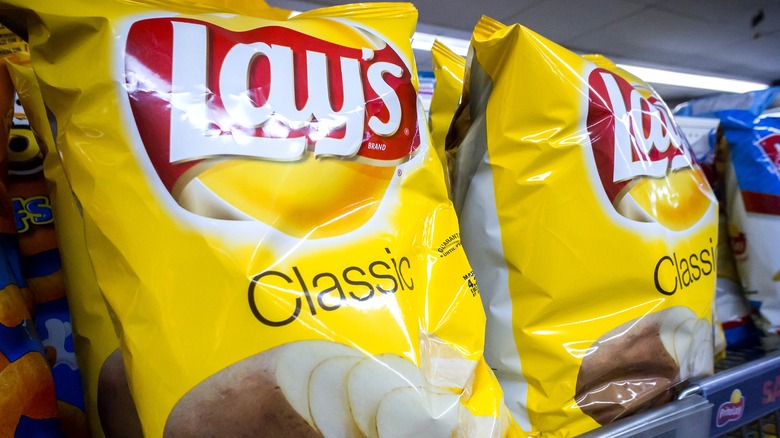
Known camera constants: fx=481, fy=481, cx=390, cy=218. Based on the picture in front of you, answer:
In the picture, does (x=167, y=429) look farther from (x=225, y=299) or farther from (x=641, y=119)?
(x=641, y=119)

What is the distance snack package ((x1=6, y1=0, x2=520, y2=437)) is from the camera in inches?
13.6

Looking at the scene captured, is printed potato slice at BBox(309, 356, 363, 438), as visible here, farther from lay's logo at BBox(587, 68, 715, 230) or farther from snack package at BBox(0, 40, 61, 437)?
lay's logo at BBox(587, 68, 715, 230)

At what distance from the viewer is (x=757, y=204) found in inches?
29.1

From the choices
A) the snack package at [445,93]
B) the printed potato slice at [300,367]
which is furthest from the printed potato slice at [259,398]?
the snack package at [445,93]

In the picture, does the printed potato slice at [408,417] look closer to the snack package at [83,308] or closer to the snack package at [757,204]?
the snack package at [83,308]

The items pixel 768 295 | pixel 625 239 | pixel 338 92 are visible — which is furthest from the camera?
pixel 768 295

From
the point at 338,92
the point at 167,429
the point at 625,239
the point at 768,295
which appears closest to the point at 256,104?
the point at 338,92

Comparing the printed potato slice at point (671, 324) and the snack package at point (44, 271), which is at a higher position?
the snack package at point (44, 271)

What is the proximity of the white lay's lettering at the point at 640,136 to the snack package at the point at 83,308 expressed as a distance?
0.54 metres

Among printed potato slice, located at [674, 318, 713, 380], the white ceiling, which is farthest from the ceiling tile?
printed potato slice, located at [674, 318, 713, 380]

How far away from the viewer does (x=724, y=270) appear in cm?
83

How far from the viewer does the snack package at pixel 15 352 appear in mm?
371

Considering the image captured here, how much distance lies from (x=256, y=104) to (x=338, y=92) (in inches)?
3.0

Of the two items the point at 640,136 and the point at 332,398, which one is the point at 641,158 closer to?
the point at 640,136
